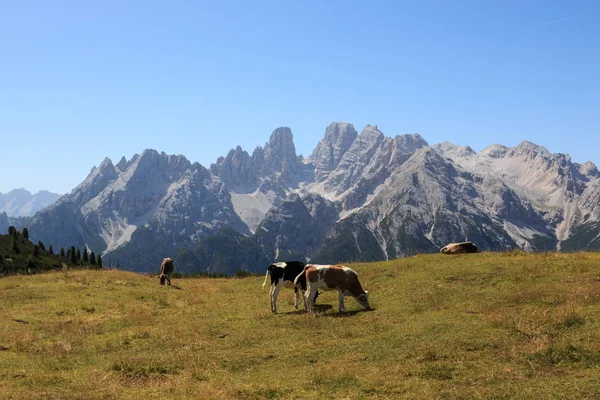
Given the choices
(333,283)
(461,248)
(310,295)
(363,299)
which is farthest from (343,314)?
(461,248)

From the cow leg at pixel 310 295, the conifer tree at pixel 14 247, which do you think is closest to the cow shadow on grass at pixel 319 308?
the cow leg at pixel 310 295

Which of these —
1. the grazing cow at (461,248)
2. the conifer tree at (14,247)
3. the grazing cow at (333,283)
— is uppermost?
the grazing cow at (461,248)

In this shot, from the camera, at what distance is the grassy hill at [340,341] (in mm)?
14180

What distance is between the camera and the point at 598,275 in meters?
26.8

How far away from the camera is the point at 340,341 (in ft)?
66.0

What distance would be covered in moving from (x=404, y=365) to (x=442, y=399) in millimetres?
3534

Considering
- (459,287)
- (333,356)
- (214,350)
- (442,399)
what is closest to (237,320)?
(214,350)

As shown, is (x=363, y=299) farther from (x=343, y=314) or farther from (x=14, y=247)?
(x=14, y=247)

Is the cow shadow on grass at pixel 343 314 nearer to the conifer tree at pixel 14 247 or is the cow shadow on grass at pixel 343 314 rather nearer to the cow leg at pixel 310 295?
the cow leg at pixel 310 295

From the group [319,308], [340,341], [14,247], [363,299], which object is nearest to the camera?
[340,341]

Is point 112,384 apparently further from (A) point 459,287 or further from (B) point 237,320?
(A) point 459,287

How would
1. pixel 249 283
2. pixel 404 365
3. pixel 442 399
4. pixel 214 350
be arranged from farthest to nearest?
pixel 249 283, pixel 214 350, pixel 404 365, pixel 442 399

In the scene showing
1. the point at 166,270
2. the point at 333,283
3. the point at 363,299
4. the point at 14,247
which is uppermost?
the point at 333,283

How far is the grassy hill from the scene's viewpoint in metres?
14.2
